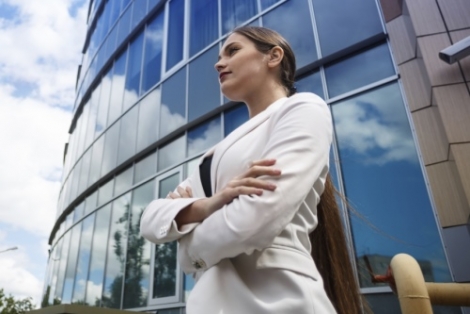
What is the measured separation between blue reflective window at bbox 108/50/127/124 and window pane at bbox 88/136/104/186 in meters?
0.82

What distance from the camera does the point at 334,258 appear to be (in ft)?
3.96

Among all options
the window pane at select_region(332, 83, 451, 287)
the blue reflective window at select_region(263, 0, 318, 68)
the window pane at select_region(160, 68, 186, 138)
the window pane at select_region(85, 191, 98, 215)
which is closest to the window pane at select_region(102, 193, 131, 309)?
the window pane at select_region(85, 191, 98, 215)

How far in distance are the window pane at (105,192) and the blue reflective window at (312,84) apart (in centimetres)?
581

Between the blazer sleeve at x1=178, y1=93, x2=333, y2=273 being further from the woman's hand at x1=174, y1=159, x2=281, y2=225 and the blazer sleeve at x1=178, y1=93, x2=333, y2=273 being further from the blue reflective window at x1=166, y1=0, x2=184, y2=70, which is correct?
the blue reflective window at x1=166, y1=0, x2=184, y2=70

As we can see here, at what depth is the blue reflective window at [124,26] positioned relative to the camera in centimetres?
1053

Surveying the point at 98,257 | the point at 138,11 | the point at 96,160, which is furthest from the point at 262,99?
the point at 138,11

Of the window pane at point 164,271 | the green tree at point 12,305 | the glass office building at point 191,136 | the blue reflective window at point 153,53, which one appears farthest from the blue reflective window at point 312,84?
the green tree at point 12,305

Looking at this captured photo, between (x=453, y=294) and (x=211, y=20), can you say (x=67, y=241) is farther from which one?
(x=453, y=294)

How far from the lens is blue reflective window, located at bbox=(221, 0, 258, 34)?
6.57 m

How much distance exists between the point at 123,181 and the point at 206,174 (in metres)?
7.78

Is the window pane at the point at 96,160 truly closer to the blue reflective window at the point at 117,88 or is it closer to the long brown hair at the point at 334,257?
the blue reflective window at the point at 117,88

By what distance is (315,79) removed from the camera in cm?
534

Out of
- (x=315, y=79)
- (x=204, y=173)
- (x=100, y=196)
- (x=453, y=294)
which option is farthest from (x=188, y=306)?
(x=100, y=196)

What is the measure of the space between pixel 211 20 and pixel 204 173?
22.4ft
